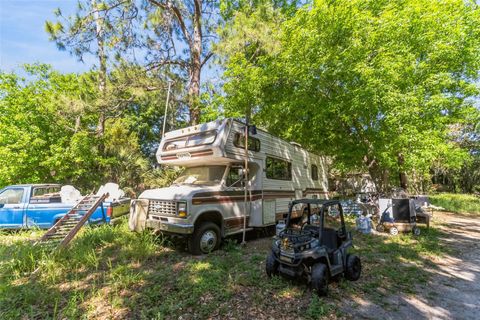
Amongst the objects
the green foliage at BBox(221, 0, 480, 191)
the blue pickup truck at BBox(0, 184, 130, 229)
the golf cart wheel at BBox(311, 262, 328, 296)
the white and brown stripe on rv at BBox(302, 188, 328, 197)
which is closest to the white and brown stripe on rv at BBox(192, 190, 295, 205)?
the white and brown stripe on rv at BBox(302, 188, 328, 197)

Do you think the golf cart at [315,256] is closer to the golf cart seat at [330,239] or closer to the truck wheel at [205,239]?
the golf cart seat at [330,239]

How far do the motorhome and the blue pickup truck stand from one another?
225 cm

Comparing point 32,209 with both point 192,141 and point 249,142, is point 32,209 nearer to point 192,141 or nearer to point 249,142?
point 192,141

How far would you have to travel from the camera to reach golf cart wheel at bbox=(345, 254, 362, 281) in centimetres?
441

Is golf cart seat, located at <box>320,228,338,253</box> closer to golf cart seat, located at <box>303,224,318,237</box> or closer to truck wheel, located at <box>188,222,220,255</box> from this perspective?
golf cart seat, located at <box>303,224,318,237</box>

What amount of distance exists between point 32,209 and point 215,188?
602 cm

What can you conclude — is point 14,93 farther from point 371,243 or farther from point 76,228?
point 371,243

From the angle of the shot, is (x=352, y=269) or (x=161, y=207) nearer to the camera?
(x=352, y=269)

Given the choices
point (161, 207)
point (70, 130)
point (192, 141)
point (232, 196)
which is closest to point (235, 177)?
point (232, 196)

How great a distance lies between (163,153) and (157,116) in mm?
17279

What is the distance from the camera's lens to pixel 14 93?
45.4 ft

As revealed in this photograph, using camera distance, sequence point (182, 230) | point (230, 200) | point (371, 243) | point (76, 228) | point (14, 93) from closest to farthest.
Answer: point (182, 230), point (76, 228), point (230, 200), point (371, 243), point (14, 93)

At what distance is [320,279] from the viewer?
12.3 feet

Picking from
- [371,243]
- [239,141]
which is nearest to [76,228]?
[239,141]
